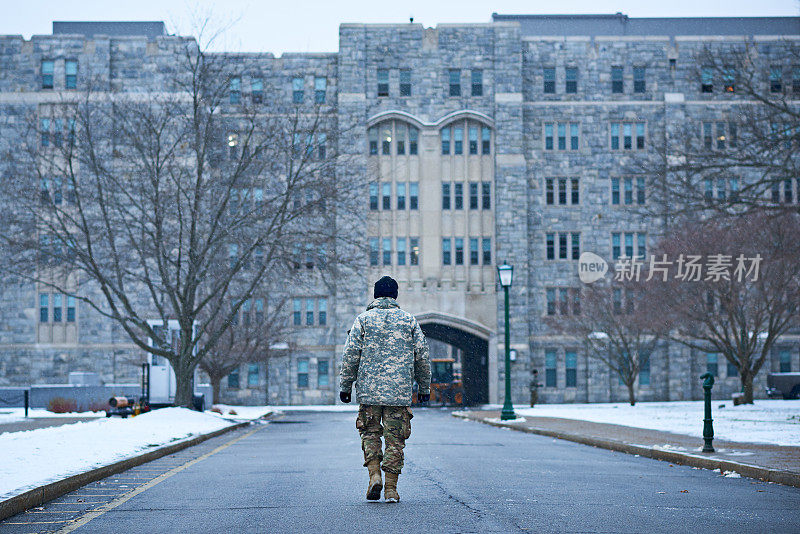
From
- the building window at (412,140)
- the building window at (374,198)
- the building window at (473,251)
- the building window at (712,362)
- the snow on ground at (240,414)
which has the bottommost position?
the snow on ground at (240,414)

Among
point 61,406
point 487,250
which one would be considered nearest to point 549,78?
point 487,250

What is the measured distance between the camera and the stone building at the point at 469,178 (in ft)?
180

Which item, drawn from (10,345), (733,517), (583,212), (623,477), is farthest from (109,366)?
(733,517)

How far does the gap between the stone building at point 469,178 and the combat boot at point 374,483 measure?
44.6 m

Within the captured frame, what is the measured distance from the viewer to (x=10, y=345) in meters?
54.6

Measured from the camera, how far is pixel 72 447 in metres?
13.7

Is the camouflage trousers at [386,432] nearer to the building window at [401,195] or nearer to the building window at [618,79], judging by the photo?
the building window at [401,195]

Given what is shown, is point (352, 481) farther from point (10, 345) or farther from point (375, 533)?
point (10, 345)

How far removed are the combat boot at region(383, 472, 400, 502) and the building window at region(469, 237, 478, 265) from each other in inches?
1839

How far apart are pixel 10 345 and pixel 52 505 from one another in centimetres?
4863

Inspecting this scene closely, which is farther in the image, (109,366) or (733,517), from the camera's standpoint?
(109,366)

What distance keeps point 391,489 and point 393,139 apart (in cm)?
4743

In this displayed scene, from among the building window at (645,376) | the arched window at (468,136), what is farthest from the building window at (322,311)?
the building window at (645,376)

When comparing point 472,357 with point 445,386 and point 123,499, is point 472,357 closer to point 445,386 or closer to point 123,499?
point 445,386
